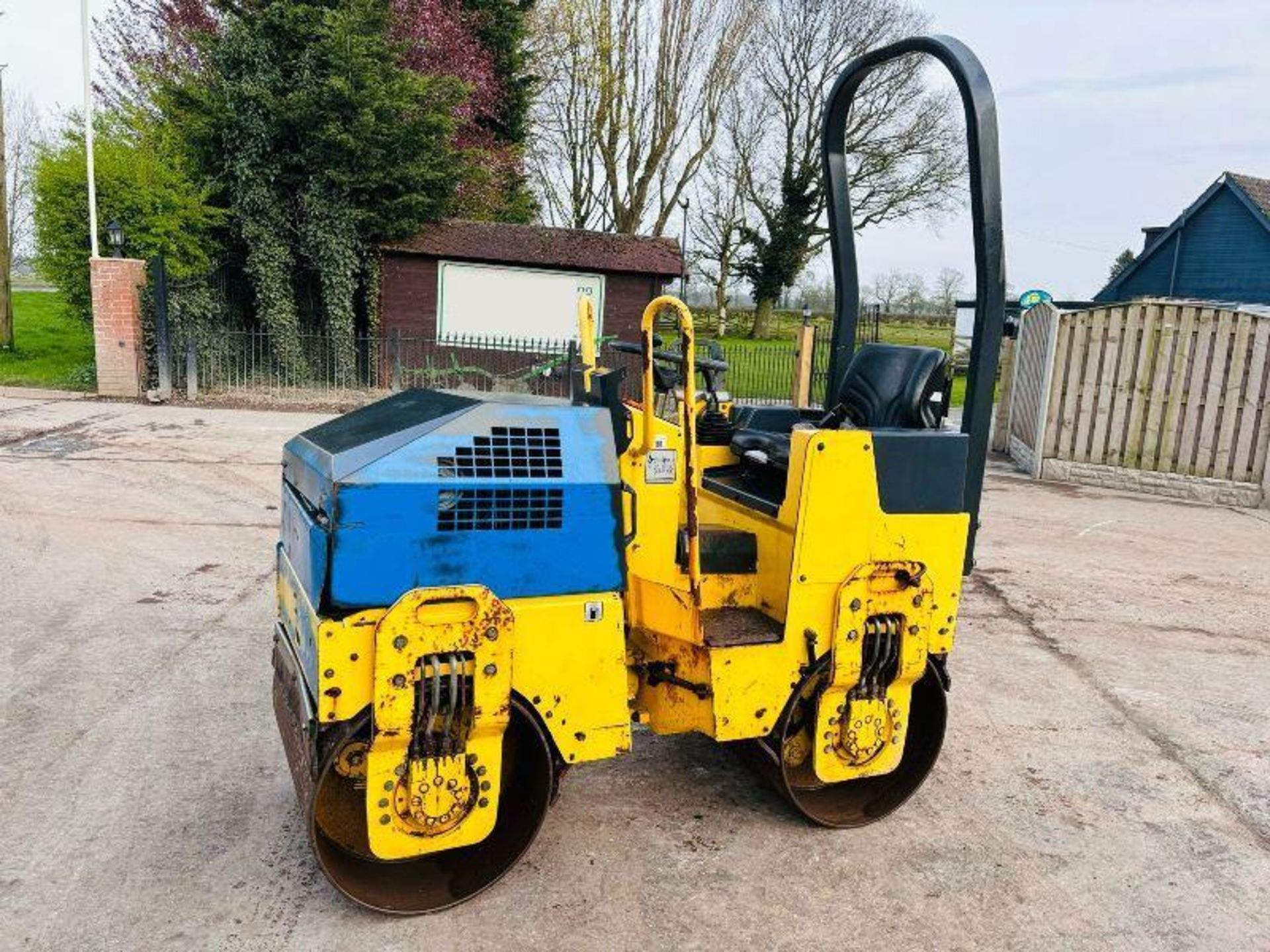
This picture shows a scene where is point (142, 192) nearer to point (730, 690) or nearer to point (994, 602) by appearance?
point (994, 602)

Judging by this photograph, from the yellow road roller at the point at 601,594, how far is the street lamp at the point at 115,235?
12099 mm

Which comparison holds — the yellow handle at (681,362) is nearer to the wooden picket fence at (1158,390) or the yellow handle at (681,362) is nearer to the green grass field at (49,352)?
the wooden picket fence at (1158,390)

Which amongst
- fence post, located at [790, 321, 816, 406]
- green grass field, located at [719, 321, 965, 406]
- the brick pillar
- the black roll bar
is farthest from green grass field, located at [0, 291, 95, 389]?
the black roll bar

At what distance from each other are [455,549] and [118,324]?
1309 centimetres

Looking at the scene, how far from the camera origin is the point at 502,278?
17.1 m

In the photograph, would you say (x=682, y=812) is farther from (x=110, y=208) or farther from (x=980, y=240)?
(x=110, y=208)

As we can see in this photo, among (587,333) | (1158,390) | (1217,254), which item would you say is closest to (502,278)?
(1158,390)

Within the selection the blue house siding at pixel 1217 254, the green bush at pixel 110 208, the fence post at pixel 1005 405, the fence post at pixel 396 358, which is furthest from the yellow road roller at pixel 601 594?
the blue house siding at pixel 1217 254

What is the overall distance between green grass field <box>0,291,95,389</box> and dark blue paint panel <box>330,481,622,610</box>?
45.9ft

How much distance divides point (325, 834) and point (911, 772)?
2122 millimetres

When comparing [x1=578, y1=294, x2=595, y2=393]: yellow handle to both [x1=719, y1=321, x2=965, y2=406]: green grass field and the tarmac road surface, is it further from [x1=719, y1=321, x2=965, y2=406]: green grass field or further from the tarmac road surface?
[x1=719, y1=321, x2=965, y2=406]: green grass field

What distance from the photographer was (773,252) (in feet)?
104

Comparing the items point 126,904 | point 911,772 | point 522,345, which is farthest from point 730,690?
point 522,345

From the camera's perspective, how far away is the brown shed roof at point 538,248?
55.3 ft
